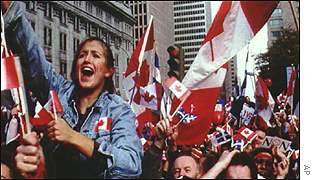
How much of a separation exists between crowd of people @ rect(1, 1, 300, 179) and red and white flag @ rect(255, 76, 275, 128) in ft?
1.03

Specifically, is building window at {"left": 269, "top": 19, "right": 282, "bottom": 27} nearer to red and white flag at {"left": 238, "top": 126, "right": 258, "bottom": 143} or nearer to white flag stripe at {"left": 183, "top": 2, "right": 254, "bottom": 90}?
white flag stripe at {"left": 183, "top": 2, "right": 254, "bottom": 90}

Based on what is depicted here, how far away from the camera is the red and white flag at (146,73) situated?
3.25m

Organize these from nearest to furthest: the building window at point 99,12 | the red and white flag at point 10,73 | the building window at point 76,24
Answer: the red and white flag at point 10,73 → the building window at point 76,24 → the building window at point 99,12

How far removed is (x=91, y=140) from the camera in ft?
9.80

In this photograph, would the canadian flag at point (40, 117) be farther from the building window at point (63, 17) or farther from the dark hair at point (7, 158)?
the building window at point (63, 17)

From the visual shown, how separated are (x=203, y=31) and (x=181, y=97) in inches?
16.0

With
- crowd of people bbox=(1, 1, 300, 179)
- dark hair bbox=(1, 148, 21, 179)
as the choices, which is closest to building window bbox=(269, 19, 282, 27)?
crowd of people bbox=(1, 1, 300, 179)

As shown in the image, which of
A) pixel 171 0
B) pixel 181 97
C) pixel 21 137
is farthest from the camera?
pixel 171 0

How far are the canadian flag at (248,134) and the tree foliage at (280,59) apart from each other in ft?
0.93

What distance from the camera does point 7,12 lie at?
2.98 meters

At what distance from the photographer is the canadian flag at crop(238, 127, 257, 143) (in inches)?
135

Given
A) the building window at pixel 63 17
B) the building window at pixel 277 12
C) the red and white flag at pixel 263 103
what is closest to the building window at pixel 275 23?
the building window at pixel 277 12

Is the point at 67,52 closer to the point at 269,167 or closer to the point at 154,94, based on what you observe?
the point at 154,94

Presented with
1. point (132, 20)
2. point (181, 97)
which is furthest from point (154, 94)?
point (132, 20)
